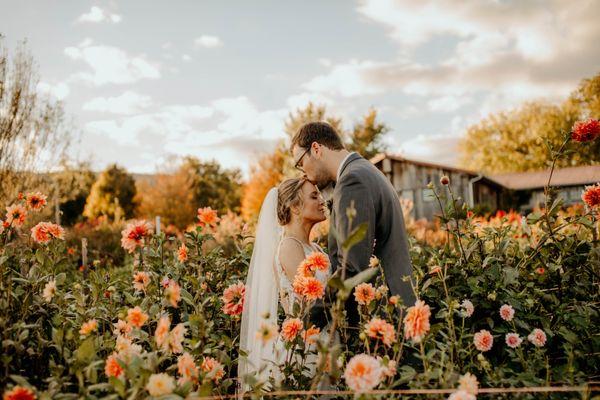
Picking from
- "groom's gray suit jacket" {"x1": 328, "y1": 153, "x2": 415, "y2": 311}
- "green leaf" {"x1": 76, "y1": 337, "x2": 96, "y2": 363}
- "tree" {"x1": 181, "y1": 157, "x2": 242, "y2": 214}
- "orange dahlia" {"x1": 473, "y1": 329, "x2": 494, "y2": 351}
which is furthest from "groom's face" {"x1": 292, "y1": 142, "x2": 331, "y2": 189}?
"tree" {"x1": 181, "y1": 157, "x2": 242, "y2": 214}

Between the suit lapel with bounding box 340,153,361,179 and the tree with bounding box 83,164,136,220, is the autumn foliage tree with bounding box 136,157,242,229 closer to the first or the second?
the tree with bounding box 83,164,136,220

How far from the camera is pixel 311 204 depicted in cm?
337

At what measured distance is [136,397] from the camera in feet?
5.30

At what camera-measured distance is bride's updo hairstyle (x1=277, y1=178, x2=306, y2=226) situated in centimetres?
341

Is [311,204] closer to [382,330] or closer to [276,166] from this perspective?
[382,330]

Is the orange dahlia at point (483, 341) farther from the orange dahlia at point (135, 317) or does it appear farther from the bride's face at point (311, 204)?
the bride's face at point (311, 204)

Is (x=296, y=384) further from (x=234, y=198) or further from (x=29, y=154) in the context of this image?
(x=234, y=198)

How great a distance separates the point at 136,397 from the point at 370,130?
32.5 meters

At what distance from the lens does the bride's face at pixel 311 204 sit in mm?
3369

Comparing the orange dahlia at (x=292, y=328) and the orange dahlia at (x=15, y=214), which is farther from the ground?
the orange dahlia at (x=15, y=214)

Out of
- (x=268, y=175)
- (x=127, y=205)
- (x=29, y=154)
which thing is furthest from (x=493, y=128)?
(x=29, y=154)

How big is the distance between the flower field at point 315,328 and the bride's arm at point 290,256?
0.36 metres

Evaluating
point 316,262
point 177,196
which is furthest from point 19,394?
point 177,196

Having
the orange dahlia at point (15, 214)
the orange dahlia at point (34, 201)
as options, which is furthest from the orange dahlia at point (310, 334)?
the orange dahlia at point (34, 201)
